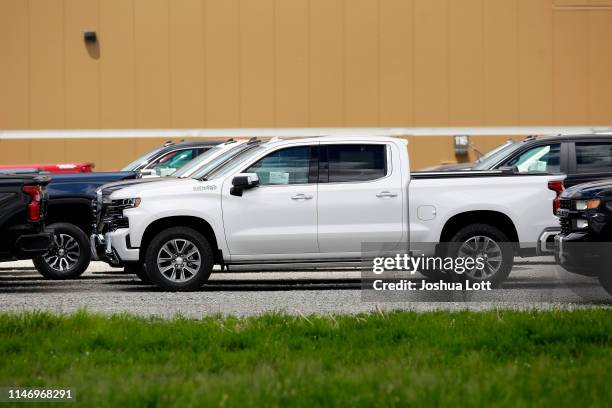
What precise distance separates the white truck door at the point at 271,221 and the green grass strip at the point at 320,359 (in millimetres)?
4403

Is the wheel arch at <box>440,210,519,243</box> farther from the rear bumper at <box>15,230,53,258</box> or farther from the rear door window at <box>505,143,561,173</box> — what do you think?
the rear bumper at <box>15,230,53,258</box>

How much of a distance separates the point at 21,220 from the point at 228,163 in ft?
8.20

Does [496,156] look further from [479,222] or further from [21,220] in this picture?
[21,220]

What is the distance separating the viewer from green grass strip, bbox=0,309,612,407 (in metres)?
7.21

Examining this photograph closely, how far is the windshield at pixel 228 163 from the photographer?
15456 millimetres

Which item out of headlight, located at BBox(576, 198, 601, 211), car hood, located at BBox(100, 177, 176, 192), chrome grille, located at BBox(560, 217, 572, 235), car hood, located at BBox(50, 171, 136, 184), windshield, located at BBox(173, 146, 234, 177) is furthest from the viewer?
car hood, located at BBox(50, 171, 136, 184)

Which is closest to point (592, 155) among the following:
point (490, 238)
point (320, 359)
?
point (490, 238)

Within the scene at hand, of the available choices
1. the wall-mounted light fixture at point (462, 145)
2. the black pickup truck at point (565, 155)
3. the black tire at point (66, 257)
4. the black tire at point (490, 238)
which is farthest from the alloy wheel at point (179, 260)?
the wall-mounted light fixture at point (462, 145)

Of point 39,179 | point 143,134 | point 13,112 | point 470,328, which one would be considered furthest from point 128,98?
point 470,328

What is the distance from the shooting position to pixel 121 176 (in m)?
18.0

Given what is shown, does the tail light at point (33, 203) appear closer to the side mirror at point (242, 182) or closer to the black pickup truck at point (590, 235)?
the side mirror at point (242, 182)

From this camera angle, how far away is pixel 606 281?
1256cm

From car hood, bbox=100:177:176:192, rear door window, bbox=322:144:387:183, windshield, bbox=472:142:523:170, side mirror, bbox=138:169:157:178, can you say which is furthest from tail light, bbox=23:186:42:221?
windshield, bbox=472:142:523:170

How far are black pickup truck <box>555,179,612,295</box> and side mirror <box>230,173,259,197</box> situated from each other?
3.85 meters
